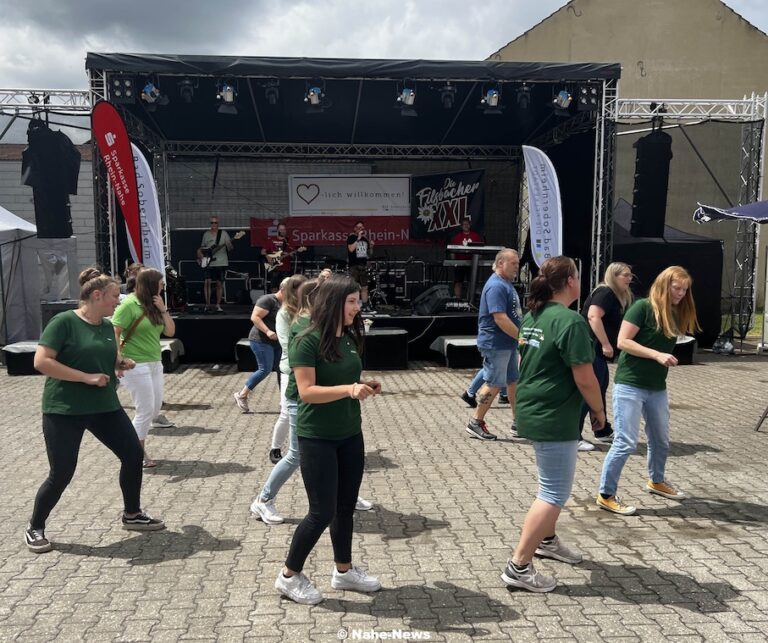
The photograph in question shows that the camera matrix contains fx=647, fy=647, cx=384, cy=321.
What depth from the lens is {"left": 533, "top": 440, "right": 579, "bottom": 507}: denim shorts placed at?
3.09m

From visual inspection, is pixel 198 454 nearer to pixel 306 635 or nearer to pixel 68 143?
pixel 306 635

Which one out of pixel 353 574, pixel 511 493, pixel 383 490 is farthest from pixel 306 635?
pixel 511 493

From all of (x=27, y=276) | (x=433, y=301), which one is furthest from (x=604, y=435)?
(x=27, y=276)

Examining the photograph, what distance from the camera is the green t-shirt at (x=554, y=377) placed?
9.81ft

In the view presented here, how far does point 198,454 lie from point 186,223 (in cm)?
1148

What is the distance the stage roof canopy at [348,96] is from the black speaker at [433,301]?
3.27 meters

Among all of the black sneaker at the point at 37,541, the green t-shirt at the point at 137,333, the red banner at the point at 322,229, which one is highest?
the red banner at the point at 322,229

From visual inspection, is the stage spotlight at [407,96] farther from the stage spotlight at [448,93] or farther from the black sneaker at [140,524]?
the black sneaker at [140,524]

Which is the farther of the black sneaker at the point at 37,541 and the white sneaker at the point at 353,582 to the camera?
the black sneaker at the point at 37,541

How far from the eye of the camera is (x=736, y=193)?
12789 millimetres

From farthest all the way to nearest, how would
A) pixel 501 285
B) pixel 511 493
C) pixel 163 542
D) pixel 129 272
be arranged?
1. pixel 129 272
2. pixel 501 285
3. pixel 511 493
4. pixel 163 542

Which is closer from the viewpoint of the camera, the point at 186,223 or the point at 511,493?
the point at 511,493

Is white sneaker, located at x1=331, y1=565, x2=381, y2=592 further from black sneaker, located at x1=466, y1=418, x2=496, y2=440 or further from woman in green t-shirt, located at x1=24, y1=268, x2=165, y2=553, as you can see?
black sneaker, located at x1=466, y1=418, x2=496, y2=440

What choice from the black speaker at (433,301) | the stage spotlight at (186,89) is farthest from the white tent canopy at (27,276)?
the black speaker at (433,301)
